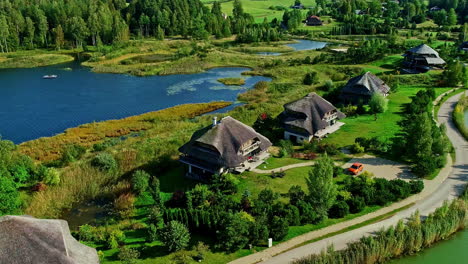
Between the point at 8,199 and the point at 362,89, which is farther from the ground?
the point at 362,89

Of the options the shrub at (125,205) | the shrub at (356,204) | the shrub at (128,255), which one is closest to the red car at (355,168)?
the shrub at (356,204)

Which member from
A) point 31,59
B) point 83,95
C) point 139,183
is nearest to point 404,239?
point 139,183

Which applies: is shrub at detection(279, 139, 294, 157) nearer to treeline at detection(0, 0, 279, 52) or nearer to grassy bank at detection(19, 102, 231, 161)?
grassy bank at detection(19, 102, 231, 161)

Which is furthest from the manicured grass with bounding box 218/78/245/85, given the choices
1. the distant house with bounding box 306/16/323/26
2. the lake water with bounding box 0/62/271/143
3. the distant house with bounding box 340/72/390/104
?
the distant house with bounding box 306/16/323/26

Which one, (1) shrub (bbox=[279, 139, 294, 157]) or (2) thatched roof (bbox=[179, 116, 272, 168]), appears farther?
(1) shrub (bbox=[279, 139, 294, 157])

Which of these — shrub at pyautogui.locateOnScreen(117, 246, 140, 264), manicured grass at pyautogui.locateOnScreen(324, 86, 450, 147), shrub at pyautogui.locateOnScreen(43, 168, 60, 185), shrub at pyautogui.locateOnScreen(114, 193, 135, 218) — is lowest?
shrub at pyautogui.locateOnScreen(117, 246, 140, 264)

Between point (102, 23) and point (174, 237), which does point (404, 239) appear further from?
point (102, 23)
